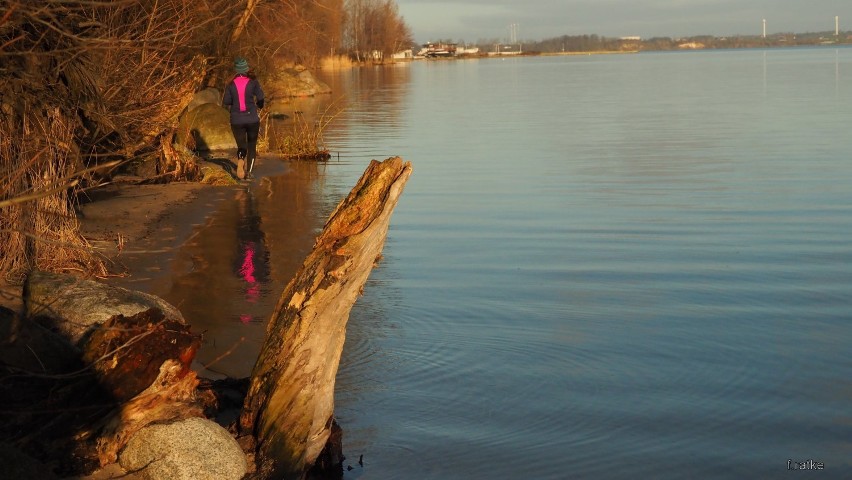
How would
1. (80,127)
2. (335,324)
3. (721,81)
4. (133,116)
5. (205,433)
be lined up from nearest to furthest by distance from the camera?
(205,433)
(335,324)
(80,127)
(133,116)
(721,81)

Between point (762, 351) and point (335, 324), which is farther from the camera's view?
point (762, 351)

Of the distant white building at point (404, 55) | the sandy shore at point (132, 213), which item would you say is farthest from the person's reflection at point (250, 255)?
the distant white building at point (404, 55)

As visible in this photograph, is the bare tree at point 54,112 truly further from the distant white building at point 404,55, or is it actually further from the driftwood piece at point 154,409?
the distant white building at point 404,55

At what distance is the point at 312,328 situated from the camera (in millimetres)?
5695

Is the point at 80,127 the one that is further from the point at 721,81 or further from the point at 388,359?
the point at 721,81

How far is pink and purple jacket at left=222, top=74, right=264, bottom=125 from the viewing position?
18000mm

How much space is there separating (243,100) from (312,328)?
13.0 metres

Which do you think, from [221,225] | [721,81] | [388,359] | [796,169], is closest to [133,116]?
[221,225]

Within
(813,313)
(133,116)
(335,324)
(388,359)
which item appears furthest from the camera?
(133,116)

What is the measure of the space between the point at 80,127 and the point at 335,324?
6.73m

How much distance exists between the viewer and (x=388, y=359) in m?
8.42

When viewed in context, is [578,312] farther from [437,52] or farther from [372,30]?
[437,52]

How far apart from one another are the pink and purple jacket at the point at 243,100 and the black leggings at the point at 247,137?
0.12 metres

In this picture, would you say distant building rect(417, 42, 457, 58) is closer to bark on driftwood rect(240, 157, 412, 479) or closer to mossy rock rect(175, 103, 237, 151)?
mossy rock rect(175, 103, 237, 151)
